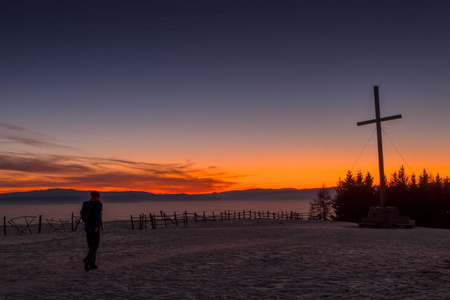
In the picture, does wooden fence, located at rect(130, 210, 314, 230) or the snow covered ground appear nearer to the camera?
the snow covered ground

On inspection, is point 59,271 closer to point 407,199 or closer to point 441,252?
point 441,252

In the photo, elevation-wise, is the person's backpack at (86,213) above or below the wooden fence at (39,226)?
above

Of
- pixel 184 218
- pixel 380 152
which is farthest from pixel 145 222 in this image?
pixel 380 152

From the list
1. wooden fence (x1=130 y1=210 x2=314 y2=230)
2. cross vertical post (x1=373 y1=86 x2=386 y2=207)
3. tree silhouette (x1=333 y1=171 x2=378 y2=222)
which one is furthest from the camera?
tree silhouette (x1=333 y1=171 x2=378 y2=222)

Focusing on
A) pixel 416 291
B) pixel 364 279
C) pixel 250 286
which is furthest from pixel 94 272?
pixel 416 291

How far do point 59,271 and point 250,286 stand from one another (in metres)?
5.41

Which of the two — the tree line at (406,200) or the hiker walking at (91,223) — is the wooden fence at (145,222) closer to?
the tree line at (406,200)

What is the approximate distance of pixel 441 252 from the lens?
11.8m

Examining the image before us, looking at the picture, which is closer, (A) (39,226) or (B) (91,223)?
(B) (91,223)

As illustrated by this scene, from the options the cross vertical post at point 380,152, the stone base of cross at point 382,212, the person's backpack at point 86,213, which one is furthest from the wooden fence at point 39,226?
the cross vertical post at point 380,152

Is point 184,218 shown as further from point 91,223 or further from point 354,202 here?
point 91,223

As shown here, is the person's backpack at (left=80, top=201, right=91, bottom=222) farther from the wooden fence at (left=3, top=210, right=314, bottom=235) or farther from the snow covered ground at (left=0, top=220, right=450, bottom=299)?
the wooden fence at (left=3, top=210, right=314, bottom=235)

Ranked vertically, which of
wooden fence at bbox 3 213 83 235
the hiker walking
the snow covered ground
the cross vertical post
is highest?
the cross vertical post

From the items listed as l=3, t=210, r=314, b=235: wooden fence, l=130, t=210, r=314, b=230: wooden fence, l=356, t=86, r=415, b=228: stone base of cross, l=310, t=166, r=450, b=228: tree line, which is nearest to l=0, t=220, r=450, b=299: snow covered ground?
l=356, t=86, r=415, b=228: stone base of cross
